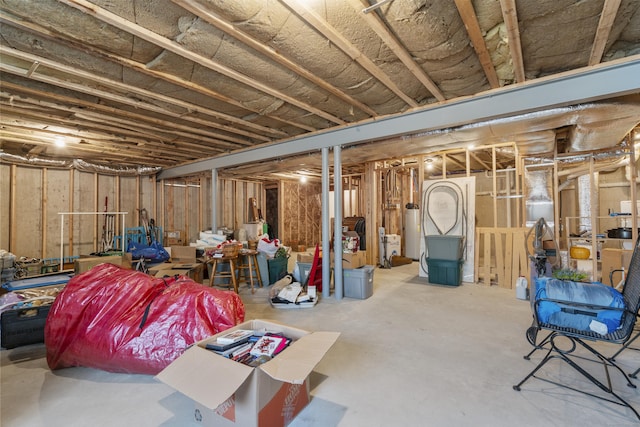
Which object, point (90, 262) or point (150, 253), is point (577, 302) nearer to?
point (90, 262)

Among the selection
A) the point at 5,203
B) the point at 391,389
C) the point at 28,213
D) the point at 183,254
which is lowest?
the point at 391,389

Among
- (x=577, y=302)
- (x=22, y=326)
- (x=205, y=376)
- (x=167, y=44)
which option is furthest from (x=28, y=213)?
(x=577, y=302)

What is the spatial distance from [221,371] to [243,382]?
13 cm

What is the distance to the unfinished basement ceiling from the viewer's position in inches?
77.7

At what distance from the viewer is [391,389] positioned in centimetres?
200

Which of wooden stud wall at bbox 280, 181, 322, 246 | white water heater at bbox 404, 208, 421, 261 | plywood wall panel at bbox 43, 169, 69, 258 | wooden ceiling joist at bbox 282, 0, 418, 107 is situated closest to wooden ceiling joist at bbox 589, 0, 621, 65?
wooden ceiling joist at bbox 282, 0, 418, 107

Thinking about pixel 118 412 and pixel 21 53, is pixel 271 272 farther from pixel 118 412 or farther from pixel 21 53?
pixel 21 53

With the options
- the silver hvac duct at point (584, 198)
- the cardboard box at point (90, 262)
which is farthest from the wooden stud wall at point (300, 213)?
the silver hvac duct at point (584, 198)

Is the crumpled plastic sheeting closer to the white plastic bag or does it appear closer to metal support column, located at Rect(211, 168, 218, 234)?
the white plastic bag

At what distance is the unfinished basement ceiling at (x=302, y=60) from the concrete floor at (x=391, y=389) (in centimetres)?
232

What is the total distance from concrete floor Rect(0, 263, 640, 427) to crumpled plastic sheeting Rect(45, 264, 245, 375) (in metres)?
0.16

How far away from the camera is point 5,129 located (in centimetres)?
434

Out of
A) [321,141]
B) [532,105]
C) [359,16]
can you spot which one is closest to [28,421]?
[359,16]

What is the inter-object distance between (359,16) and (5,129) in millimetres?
5431
